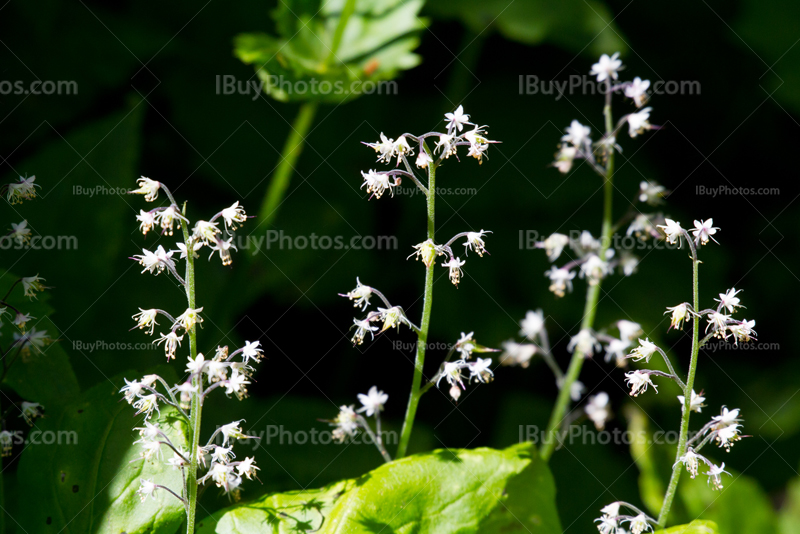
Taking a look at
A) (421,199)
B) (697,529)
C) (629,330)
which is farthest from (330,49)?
(697,529)

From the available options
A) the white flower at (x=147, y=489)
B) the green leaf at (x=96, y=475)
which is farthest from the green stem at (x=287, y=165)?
the white flower at (x=147, y=489)

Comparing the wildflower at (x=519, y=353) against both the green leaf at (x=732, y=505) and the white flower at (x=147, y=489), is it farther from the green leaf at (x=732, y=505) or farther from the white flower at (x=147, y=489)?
the white flower at (x=147, y=489)

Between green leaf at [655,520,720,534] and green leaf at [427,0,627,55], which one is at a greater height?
green leaf at [427,0,627,55]

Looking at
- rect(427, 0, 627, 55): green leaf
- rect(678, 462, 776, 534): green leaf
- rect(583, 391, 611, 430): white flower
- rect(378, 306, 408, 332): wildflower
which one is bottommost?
rect(678, 462, 776, 534): green leaf

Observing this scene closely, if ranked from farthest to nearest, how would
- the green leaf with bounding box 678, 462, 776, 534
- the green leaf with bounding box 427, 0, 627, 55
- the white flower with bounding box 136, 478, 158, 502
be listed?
the green leaf with bounding box 427, 0, 627, 55, the green leaf with bounding box 678, 462, 776, 534, the white flower with bounding box 136, 478, 158, 502

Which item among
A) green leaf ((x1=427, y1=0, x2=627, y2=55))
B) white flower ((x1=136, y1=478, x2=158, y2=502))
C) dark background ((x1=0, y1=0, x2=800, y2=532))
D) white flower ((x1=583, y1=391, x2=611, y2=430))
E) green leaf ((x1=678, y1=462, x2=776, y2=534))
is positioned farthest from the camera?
green leaf ((x1=427, y1=0, x2=627, y2=55))

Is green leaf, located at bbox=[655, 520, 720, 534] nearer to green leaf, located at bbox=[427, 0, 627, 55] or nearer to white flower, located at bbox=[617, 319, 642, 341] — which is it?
white flower, located at bbox=[617, 319, 642, 341]

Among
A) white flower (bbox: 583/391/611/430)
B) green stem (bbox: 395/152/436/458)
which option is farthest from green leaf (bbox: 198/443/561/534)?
white flower (bbox: 583/391/611/430)
